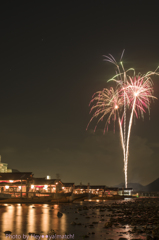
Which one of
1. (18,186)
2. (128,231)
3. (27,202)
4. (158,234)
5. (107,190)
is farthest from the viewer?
(107,190)

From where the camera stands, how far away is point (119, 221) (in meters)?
25.7

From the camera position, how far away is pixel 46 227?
22.4 m

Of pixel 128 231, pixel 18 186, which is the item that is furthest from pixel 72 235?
pixel 18 186

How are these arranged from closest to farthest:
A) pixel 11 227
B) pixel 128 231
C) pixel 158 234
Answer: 1. pixel 158 234
2. pixel 128 231
3. pixel 11 227

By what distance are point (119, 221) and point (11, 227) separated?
972 cm

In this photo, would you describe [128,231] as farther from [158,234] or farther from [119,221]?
[119,221]

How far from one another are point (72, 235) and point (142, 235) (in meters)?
4.77

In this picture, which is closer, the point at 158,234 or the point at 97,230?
the point at 158,234

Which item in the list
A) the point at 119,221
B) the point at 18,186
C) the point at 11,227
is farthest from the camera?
the point at 18,186

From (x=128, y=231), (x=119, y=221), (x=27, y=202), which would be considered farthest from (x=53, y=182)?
(x=128, y=231)

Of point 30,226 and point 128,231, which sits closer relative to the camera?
point 128,231

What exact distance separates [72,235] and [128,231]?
4.25m

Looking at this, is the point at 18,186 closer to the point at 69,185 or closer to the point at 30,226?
the point at 69,185

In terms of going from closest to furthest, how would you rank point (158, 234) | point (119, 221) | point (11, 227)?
point (158, 234) → point (11, 227) → point (119, 221)
